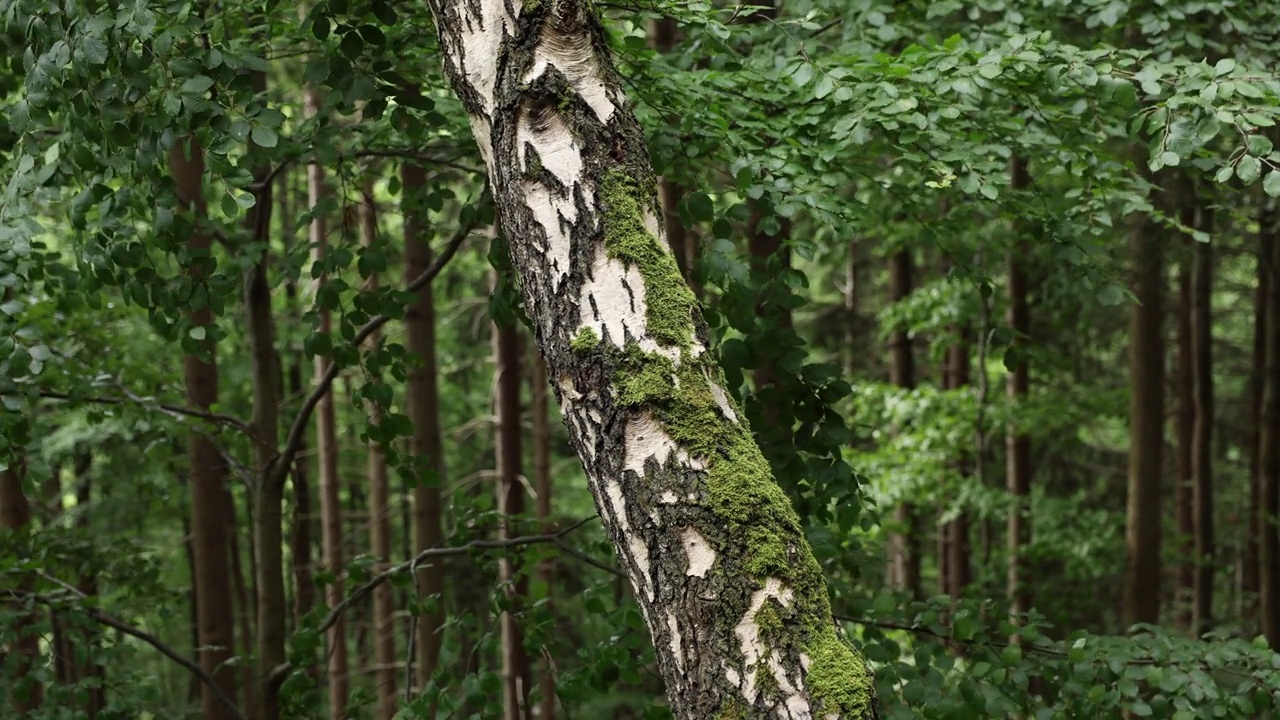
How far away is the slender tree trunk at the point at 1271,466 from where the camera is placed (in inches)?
434

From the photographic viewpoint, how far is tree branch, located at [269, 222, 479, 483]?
158 inches

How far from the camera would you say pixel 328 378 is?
13.8ft

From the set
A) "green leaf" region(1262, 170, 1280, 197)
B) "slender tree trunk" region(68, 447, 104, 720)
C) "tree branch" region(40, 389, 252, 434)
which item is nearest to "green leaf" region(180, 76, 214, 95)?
"tree branch" region(40, 389, 252, 434)

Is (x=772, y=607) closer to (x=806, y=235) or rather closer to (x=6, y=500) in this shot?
(x=6, y=500)

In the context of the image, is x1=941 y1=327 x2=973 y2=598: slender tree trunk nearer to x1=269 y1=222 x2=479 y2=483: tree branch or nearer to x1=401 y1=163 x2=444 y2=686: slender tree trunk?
x1=401 y1=163 x2=444 y2=686: slender tree trunk

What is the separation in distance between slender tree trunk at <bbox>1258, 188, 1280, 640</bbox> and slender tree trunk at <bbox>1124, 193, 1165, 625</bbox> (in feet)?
8.49

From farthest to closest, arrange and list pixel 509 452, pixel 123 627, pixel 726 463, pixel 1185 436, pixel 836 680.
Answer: pixel 1185 436
pixel 509 452
pixel 123 627
pixel 726 463
pixel 836 680

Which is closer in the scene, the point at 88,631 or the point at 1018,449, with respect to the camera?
the point at 88,631

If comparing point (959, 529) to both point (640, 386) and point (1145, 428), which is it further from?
point (640, 386)

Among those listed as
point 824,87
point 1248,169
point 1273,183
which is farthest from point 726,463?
point 1273,183

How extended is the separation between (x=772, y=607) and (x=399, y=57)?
2619 millimetres

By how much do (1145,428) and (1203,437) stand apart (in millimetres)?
3205

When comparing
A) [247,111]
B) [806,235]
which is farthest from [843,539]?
[806,235]

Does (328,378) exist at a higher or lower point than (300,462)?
higher
